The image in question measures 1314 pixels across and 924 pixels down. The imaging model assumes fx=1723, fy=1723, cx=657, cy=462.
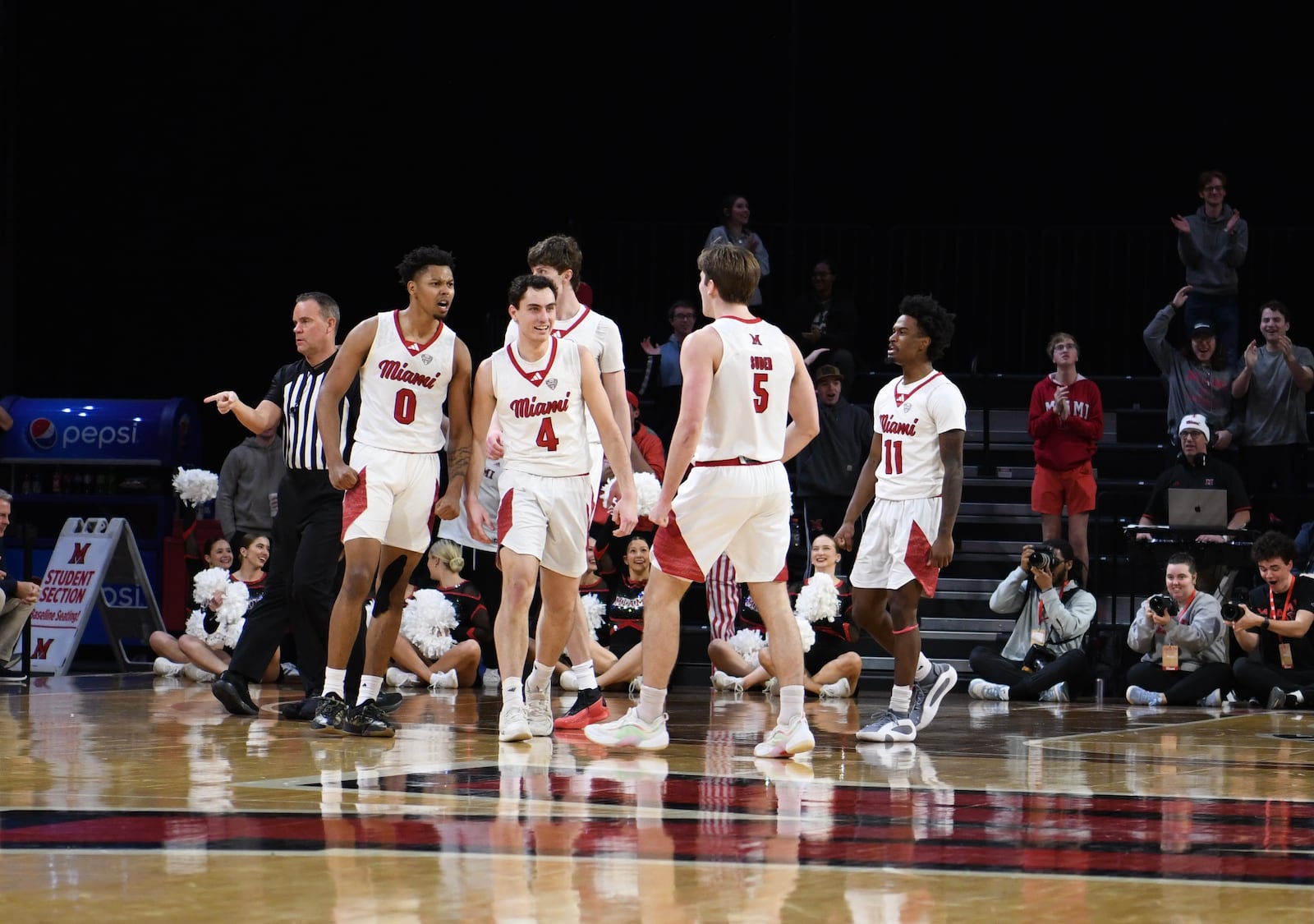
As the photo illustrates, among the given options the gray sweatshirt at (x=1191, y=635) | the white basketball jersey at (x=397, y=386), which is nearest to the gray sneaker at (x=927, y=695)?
the white basketball jersey at (x=397, y=386)

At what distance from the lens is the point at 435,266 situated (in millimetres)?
7199

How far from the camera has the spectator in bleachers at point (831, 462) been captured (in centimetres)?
1263

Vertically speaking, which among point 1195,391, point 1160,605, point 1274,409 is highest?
point 1195,391

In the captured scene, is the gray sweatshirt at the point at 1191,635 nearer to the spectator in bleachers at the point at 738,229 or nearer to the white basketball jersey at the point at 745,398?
the spectator in bleachers at the point at 738,229

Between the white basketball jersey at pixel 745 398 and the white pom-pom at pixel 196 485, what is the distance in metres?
6.82

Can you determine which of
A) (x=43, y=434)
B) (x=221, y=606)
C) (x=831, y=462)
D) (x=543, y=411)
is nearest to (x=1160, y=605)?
(x=831, y=462)

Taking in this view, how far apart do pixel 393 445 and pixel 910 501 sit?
2229 mm

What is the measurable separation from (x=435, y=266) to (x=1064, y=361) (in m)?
6.48

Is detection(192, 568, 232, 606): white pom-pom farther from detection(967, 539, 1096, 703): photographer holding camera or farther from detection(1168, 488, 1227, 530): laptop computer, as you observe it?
detection(1168, 488, 1227, 530): laptop computer

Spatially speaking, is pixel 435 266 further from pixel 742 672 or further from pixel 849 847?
pixel 742 672

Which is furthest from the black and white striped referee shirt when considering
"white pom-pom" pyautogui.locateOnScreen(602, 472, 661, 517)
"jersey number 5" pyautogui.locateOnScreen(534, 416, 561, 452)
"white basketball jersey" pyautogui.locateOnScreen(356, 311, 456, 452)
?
"white pom-pom" pyautogui.locateOnScreen(602, 472, 661, 517)

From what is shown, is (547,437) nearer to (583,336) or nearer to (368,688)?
(583,336)

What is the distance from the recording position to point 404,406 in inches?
284

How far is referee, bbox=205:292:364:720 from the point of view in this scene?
303 inches
